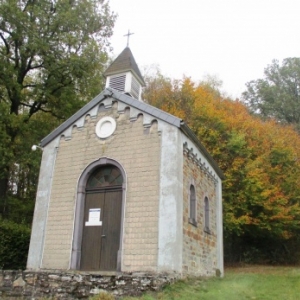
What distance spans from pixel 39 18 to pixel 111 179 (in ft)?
37.3

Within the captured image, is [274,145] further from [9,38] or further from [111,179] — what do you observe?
[9,38]

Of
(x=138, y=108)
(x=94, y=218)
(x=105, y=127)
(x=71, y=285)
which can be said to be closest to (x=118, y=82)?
(x=105, y=127)

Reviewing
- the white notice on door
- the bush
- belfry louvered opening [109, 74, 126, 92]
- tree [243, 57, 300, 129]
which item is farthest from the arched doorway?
tree [243, 57, 300, 129]

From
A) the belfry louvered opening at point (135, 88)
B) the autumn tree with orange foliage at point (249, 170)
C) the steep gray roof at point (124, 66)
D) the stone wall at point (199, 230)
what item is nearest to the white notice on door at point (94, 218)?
the stone wall at point (199, 230)

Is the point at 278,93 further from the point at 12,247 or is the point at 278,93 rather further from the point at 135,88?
the point at 12,247

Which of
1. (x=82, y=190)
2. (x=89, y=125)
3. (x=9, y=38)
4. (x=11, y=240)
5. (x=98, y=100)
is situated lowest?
(x=11, y=240)

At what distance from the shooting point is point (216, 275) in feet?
45.4

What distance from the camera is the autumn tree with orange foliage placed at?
21.5 meters

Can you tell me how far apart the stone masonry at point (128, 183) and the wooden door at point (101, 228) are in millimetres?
465

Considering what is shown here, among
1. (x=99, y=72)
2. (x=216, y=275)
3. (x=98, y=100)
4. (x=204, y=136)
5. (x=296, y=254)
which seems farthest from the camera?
(x=296, y=254)

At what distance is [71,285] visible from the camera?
27.4ft

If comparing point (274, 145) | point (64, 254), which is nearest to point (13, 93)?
point (64, 254)

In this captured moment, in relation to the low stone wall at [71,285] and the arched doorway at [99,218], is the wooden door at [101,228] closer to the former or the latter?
the arched doorway at [99,218]

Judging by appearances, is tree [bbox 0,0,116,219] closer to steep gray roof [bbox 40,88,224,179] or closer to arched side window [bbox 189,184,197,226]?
steep gray roof [bbox 40,88,224,179]
